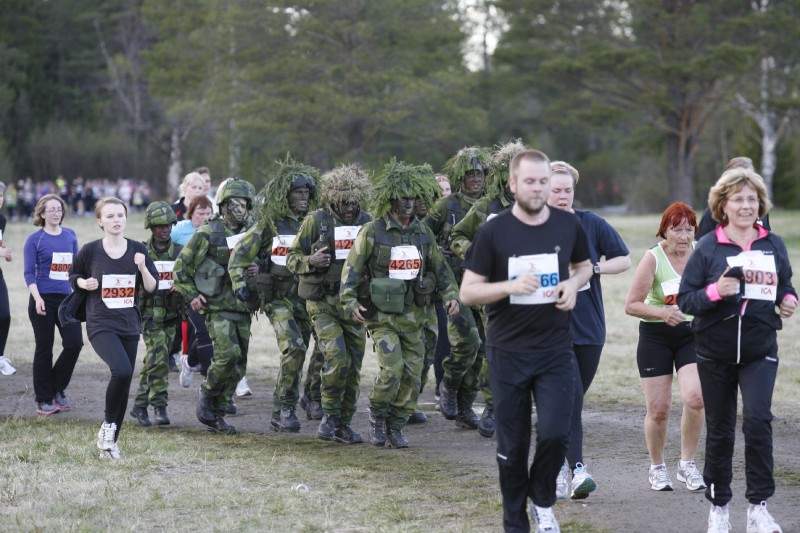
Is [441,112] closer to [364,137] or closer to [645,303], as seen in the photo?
[364,137]

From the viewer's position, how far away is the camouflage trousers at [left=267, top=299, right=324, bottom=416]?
1006 cm

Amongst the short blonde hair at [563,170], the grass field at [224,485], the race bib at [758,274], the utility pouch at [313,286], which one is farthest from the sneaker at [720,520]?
the utility pouch at [313,286]

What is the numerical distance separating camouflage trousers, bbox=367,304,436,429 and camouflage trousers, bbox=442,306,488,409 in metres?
0.59

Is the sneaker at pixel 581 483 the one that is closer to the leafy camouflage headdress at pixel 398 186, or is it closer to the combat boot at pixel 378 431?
the combat boot at pixel 378 431

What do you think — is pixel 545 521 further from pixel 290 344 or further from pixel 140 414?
pixel 140 414

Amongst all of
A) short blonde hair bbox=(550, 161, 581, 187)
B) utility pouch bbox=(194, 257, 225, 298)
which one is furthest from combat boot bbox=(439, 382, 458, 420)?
short blonde hair bbox=(550, 161, 581, 187)

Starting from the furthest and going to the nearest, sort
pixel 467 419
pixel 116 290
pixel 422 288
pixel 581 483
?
pixel 467 419 → pixel 422 288 → pixel 116 290 → pixel 581 483

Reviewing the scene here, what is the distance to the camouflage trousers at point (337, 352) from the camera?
9648 millimetres

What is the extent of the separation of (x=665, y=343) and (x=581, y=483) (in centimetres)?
106

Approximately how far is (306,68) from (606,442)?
108 ft

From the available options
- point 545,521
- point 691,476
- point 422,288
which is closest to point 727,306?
point 545,521

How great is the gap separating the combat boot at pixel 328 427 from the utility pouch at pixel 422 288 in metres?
1.25

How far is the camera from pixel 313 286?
9711mm

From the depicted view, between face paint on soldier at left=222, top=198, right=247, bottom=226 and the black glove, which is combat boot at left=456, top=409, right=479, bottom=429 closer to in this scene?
the black glove
